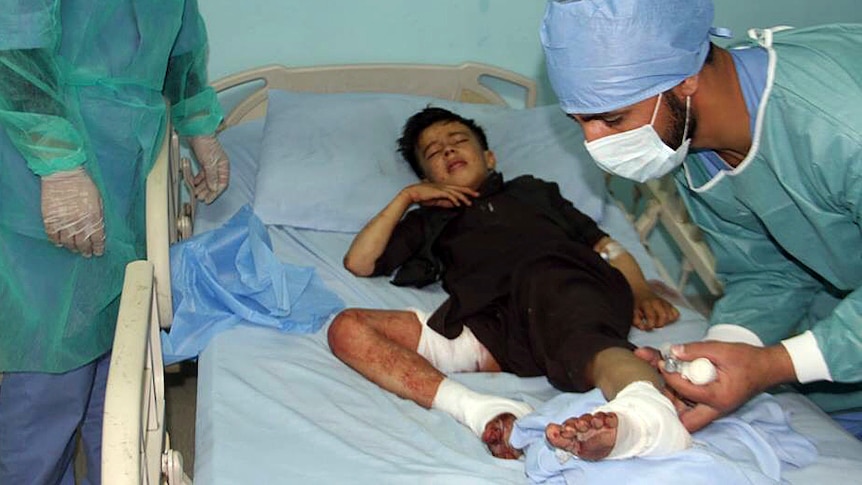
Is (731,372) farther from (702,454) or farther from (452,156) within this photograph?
(452,156)

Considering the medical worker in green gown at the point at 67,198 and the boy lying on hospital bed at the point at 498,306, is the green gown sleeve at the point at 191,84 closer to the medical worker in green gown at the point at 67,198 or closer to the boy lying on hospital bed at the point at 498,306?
the medical worker in green gown at the point at 67,198

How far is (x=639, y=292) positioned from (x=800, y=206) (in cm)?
69

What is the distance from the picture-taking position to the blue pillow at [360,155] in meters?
2.67

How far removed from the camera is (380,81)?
300cm

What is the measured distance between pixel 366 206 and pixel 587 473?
120 cm

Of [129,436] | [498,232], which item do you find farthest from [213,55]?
[129,436]

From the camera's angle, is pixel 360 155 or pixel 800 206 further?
pixel 360 155

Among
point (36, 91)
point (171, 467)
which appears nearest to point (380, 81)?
point (36, 91)

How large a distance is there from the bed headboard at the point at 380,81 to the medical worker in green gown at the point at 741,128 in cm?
118

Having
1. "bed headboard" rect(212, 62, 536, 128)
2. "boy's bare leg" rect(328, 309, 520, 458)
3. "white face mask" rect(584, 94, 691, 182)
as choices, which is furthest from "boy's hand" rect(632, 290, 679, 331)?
"bed headboard" rect(212, 62, 536, 128)

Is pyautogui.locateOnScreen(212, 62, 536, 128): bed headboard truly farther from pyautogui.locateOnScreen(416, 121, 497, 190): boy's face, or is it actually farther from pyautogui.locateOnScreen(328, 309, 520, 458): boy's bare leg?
pyautogui.locateOnScreen(328, 309, 520, 458): boy's bare leg

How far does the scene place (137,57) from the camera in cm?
198

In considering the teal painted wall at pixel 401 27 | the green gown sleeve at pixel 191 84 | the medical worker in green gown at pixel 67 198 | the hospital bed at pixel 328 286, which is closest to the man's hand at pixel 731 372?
the hospital bed at pixel 328 286

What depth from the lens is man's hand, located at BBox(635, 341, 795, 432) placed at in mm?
1649
